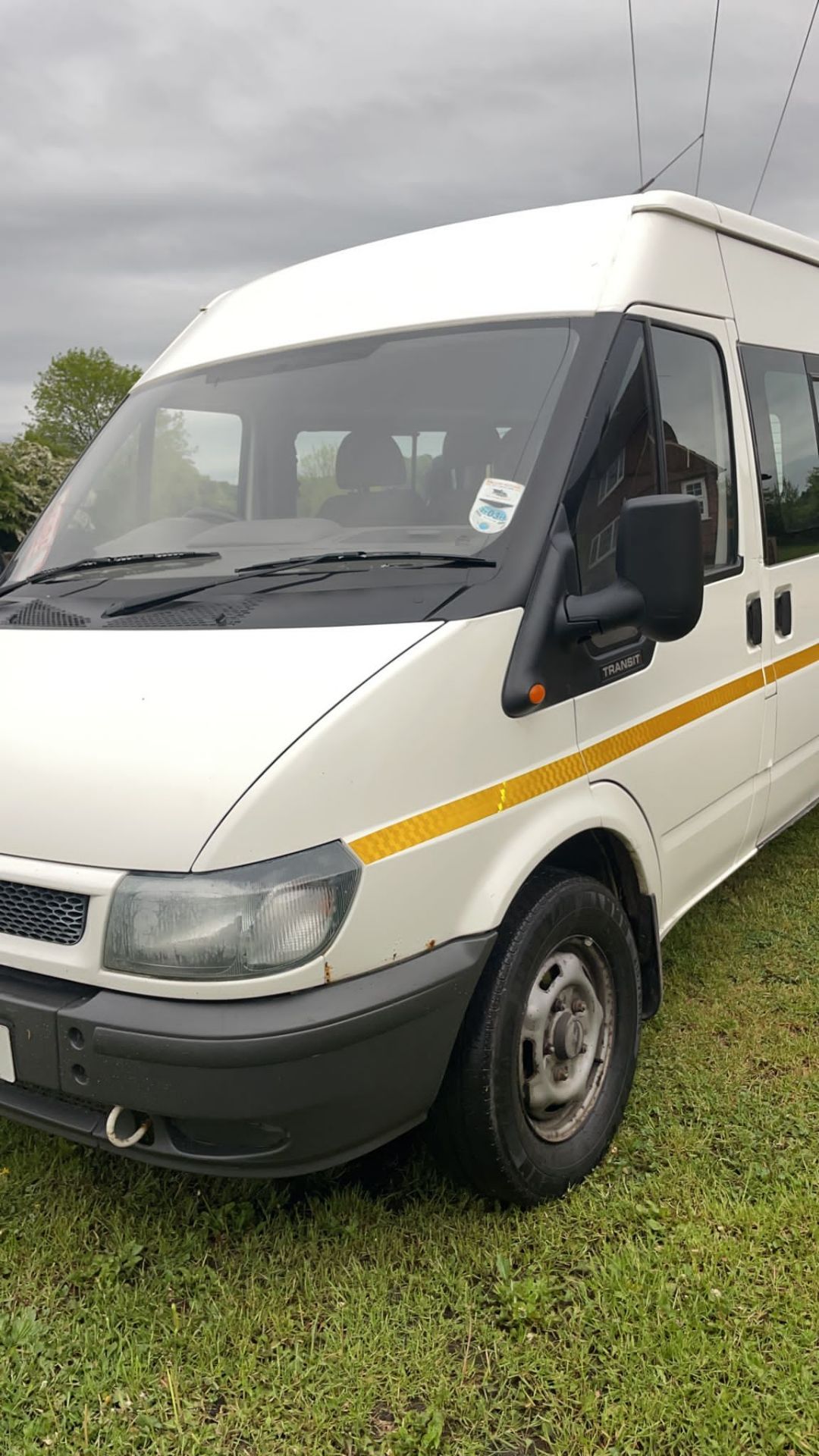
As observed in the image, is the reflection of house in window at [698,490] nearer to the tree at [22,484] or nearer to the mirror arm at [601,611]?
the mirror arm at [601,611]

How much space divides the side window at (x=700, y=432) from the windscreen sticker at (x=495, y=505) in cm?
67

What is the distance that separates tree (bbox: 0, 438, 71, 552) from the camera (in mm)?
40469

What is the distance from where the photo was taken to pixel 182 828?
2180 mm

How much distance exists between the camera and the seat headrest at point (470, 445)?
9.52 feet

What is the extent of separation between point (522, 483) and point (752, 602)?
1.34 meters

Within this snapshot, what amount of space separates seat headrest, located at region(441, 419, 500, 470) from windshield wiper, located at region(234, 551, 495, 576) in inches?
12.0

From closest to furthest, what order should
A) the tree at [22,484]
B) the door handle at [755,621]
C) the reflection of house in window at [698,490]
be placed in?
1. the reflection of house in window at [698,490]
2. the door handle at [755,621]
3. the tree at [22,484]

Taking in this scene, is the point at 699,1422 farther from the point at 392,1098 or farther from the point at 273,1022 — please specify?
the point at 273,1022

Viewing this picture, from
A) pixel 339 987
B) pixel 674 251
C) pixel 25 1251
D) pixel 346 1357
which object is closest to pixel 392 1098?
pixel 339 987

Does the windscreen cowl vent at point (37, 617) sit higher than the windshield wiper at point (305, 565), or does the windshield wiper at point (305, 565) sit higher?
the windshield wiper at point (305, 565)

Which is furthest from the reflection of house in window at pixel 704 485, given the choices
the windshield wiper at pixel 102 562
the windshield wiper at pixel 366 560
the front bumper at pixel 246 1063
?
the front bumper at pixel 246 1063

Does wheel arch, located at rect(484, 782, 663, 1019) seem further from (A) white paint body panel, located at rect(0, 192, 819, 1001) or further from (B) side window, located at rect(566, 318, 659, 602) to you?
(B) side window, located at rect(566, 318, 659, 602)

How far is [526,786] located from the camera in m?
2.64

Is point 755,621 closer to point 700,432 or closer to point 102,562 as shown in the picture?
point 700,432
